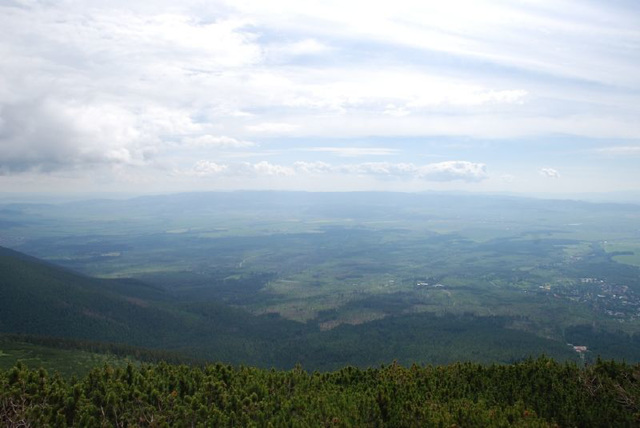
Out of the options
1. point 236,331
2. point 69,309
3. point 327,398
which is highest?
point 327,398

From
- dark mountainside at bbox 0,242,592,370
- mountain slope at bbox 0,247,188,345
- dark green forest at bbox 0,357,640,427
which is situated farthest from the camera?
mountain slope at bbox 0,247,188,345

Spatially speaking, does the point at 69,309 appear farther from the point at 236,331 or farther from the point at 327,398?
the point at 327,398

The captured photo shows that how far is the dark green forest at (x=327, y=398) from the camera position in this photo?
1136 inches

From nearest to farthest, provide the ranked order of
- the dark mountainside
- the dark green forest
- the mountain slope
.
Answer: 1. the dark green forest
2. the dark mountainside
3. the mountain slope

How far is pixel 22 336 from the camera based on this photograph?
112 meters

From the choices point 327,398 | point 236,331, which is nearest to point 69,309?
point 236,331

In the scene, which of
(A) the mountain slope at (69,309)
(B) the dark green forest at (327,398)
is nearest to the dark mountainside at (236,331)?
(A) the mountain slope at (69,309)

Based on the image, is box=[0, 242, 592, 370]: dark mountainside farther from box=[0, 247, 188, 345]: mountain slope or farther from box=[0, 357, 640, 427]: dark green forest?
box=[0, 357, 640, 427]: dark green forest

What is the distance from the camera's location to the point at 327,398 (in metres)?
35.5

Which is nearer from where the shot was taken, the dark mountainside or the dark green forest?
the dark green forest

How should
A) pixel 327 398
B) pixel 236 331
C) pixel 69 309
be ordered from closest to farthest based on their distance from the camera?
pixel 327 398, pixel 69 309, pixel 236 331

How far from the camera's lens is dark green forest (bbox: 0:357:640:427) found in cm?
2884

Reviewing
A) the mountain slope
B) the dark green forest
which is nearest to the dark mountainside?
the mountain slope

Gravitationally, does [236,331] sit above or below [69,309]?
below
